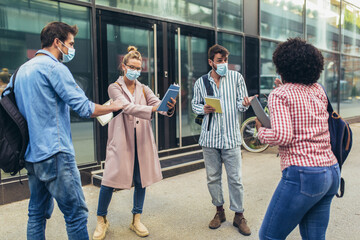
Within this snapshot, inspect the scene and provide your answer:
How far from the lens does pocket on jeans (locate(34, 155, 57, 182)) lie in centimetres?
233

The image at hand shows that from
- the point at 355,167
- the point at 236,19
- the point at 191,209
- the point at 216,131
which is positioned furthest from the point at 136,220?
the point at 236,19

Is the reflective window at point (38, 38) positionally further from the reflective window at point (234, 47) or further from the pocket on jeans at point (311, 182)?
the pocket on jeans at point (311, 182)

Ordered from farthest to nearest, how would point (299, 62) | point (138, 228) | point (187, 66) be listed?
point (187, 66)
point (138, 228)
point (299, 62)

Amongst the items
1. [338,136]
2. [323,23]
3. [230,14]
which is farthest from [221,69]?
[323,23]

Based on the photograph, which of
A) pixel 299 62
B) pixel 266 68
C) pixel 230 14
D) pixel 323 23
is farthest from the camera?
pixel 323 23

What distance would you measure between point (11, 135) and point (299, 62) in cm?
195

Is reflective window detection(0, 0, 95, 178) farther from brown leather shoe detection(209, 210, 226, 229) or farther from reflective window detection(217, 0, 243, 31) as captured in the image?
reflective window detection(217, 0, 243, 31)

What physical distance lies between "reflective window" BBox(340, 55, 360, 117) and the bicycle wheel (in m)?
7.74

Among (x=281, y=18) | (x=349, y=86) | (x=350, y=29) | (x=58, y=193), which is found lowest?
(x=58, y=193)

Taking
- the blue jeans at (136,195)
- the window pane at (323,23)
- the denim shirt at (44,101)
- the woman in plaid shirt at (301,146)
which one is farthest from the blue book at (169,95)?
the window pane at (323,23)

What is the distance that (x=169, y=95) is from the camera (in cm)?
310

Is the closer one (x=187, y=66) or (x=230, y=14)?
(x=187, y=66)

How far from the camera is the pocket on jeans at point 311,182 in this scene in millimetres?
1999

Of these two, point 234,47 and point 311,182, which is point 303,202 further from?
point 234,47
